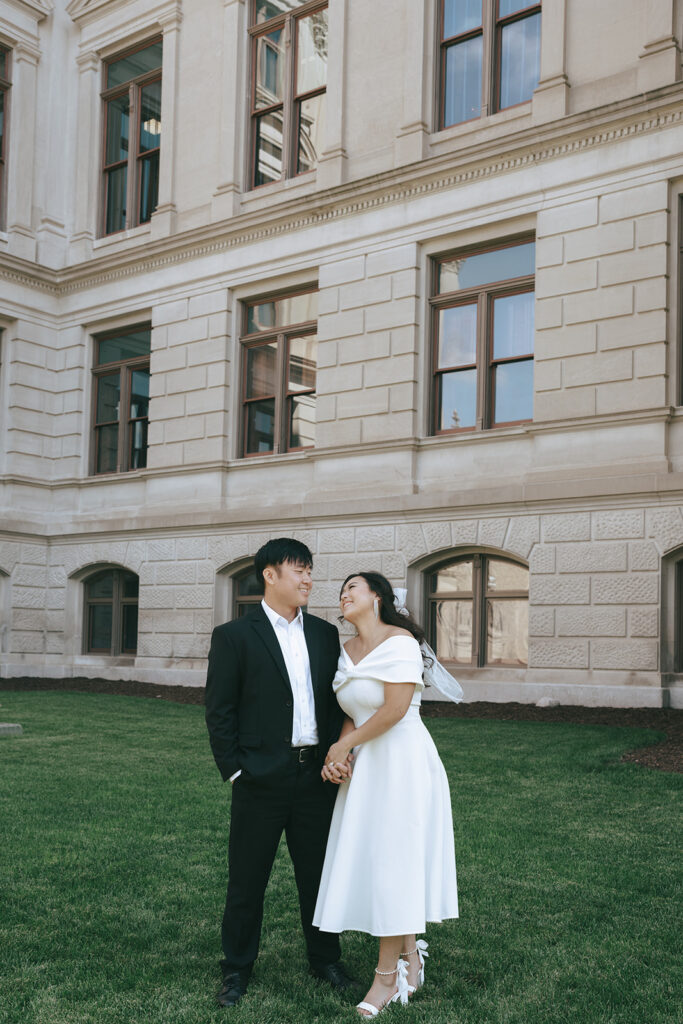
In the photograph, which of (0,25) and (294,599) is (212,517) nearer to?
(0,25)

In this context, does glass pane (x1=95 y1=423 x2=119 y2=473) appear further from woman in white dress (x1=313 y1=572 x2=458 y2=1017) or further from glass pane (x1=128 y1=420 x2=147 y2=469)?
woman in white dress (x1=313 y1=572 x2=458 y2=1017)

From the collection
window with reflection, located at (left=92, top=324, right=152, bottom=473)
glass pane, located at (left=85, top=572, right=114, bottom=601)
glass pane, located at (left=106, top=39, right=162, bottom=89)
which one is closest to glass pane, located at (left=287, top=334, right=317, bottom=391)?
window with reflection, located at (left=92, top=324, right=152, bottom=473)

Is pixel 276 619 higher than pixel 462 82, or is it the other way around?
pixel 462 82

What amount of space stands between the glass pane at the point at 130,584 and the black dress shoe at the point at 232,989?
17.4 m

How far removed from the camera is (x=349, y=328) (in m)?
18.0

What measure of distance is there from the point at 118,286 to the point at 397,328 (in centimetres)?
780

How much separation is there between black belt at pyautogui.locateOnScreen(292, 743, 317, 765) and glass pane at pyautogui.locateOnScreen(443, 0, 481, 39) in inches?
633

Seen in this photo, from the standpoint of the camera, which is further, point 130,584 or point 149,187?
point 149,187

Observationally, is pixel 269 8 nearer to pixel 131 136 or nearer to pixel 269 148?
pixel 269 148

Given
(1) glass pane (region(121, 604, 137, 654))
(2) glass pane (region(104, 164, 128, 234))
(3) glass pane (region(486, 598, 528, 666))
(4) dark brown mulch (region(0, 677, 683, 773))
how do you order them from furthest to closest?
(2) glass pane (region(104, 164, 128, 234)), (1) glass pane (region(121, 604, 137, 654)), (3) glass pane (region(486, 598, 528, 666)), (4) dark brown mulch (region(0, 677, 683, 773))

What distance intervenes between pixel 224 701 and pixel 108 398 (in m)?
19.0

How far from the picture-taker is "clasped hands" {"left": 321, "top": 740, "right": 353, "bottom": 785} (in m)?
4.45

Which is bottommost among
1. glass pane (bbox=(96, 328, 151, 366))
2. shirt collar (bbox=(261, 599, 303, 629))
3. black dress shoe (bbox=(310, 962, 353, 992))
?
black dress shoe (bbox=(310, 962, 353, 992))

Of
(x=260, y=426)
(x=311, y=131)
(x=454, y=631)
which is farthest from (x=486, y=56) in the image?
(x=454, y=631)
